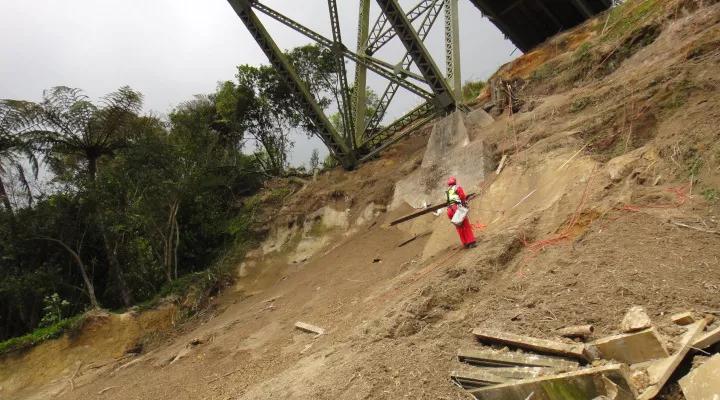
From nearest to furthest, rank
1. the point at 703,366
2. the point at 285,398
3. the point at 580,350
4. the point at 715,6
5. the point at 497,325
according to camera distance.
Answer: the point at 703,366 → the point at 580,350 → the point at 497,325 → the point at 285,398 → the point at 715,6

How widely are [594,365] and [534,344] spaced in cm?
52

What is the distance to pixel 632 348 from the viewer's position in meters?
3.13

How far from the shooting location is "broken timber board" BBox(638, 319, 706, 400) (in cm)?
269

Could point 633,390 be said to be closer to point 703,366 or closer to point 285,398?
point 703,366

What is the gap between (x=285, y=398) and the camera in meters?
4.63

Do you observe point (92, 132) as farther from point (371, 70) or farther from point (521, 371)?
point (521, 371)

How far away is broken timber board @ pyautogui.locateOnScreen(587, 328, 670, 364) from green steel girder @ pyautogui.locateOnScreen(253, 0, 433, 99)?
10093 millimetres

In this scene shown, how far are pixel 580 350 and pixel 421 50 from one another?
10244 mm

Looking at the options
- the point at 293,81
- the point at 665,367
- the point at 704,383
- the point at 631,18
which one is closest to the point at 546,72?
the point at 631,18

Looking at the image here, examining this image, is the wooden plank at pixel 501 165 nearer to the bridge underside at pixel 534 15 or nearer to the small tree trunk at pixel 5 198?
the bridge underside at pixel 534 15

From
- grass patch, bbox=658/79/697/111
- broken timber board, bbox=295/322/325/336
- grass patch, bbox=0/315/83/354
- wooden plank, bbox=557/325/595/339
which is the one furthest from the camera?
grass patch, bbox=0/315/83/354

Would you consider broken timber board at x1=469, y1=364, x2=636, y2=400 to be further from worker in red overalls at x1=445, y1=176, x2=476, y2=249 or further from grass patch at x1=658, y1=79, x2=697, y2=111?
grass patch at x1=658, y1=79, x2=697, y2=111

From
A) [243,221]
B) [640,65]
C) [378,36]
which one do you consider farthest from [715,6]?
[243,221]

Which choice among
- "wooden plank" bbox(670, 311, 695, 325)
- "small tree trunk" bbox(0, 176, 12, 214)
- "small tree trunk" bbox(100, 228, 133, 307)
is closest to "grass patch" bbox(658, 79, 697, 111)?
"wooden plank" bbox(670, 311, 695, 325)
